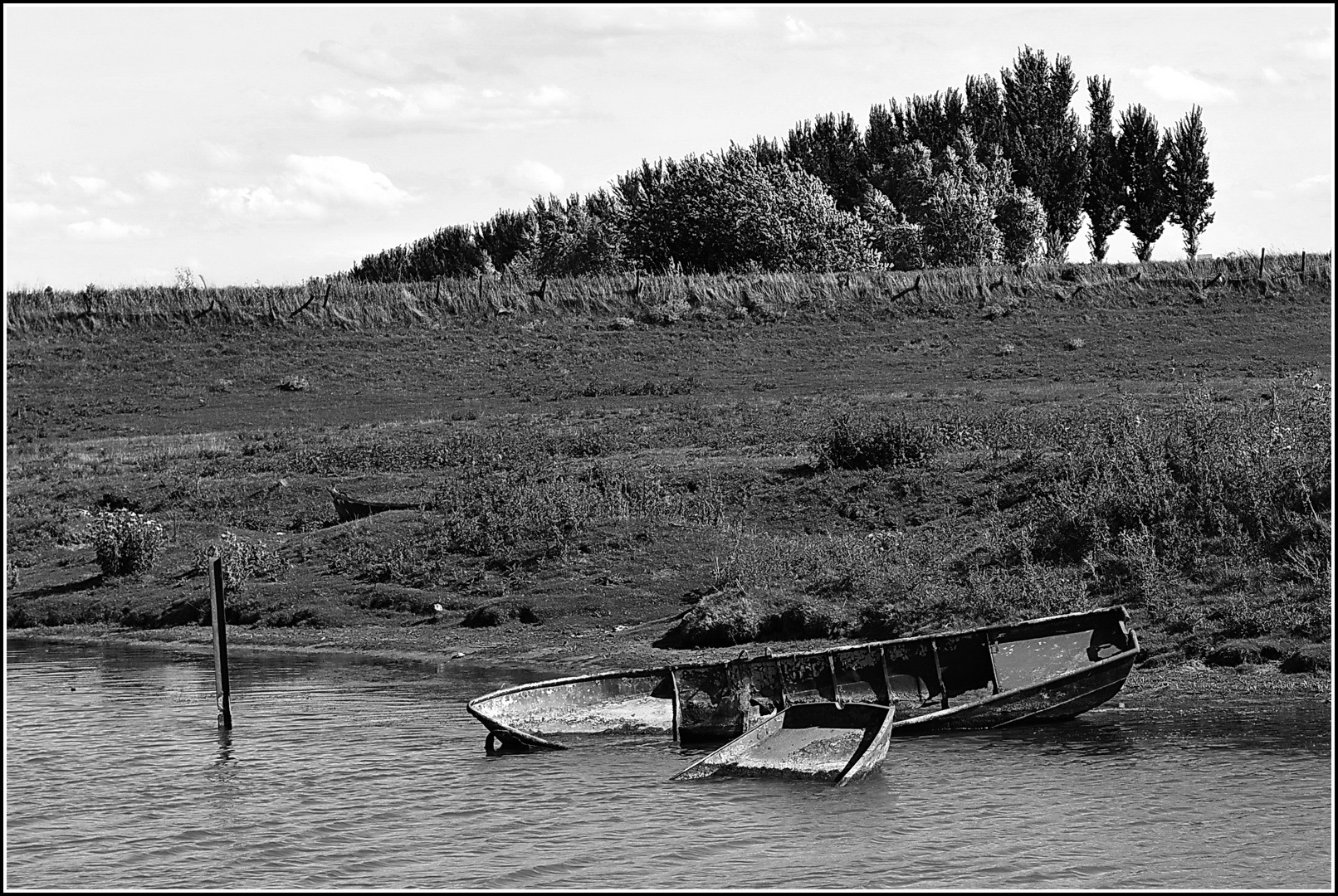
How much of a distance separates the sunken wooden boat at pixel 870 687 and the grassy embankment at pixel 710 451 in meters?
2.40

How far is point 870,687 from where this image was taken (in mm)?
17219

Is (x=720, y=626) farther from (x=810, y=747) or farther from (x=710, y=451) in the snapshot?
(x=710, y=451)

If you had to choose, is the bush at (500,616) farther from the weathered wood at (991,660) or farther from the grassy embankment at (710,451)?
the weathered wood at (991,660)

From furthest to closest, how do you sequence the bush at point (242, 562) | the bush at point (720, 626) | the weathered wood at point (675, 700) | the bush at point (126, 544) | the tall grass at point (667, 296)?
the tall grass at point (667, 296) < the bush at point (126, 544) < the bush at point (242, 562) < the bush at point (720, 626) < the weathered wood at point (675, 700)

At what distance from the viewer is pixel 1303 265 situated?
185 ft

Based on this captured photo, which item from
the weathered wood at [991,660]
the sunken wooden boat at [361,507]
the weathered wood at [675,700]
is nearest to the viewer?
the weathered wood at [675,700]

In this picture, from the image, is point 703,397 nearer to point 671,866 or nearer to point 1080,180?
point 671,866

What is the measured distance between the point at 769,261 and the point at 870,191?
14850mm

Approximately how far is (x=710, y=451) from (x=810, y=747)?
18.2 metres

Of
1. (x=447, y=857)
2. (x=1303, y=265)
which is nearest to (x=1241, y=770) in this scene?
(x=447, y=857)

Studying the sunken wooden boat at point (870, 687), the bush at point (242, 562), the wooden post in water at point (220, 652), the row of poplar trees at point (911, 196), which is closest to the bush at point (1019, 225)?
the row of poplar trees at point (911, 196)

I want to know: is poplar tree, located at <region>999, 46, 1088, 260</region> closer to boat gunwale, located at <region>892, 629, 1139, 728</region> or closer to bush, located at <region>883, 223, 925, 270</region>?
bush, located at <region>883, 223, 925, 270</region>

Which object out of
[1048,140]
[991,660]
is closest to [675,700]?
[991,660]

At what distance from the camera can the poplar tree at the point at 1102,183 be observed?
85062 millimetres
